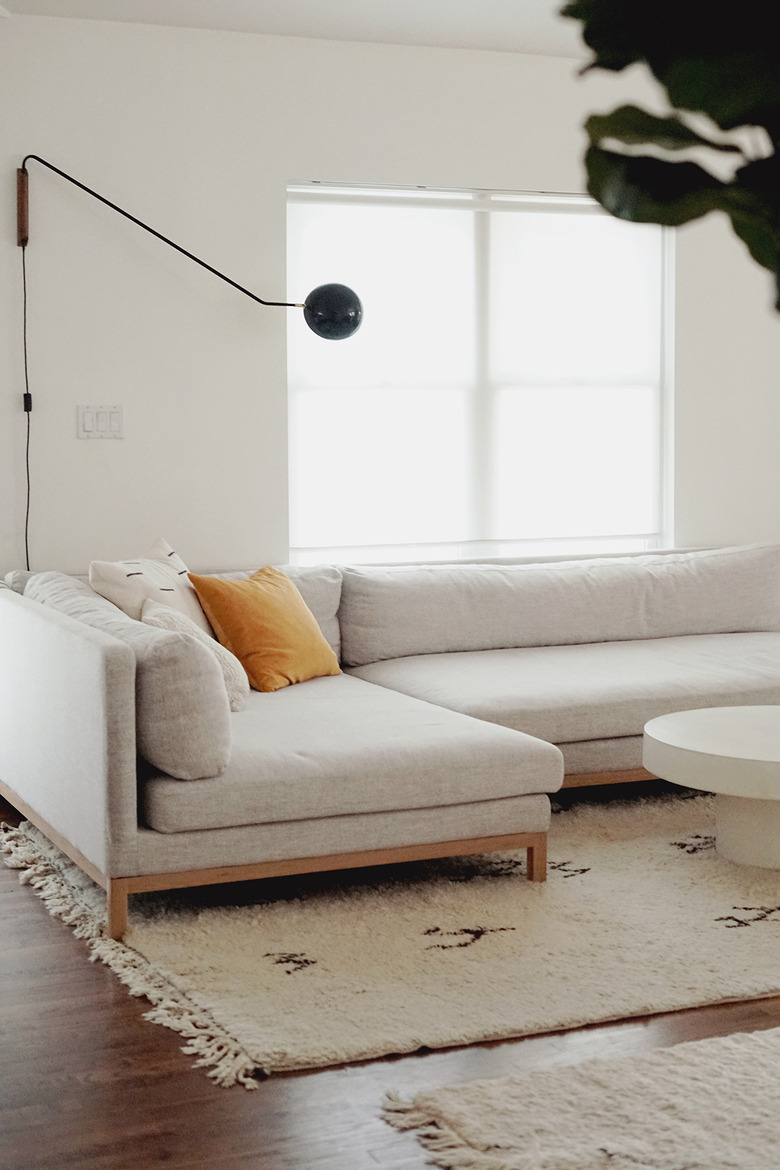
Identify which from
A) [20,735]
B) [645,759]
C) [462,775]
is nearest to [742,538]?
[645,759]

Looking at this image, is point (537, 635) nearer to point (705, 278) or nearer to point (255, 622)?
point (255, 622)

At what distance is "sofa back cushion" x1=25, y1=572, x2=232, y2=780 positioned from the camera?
9.48 feet

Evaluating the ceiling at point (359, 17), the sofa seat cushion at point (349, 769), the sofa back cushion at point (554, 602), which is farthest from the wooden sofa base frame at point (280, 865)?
the ceiling at point (359, 17)

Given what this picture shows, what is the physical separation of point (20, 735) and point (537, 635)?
1813 millimetres

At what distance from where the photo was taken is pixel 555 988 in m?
2.58

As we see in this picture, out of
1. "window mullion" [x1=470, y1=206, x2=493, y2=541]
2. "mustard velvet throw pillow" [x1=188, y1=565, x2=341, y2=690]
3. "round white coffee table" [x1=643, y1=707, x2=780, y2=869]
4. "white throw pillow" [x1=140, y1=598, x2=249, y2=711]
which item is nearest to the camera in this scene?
"round white coffee table" [x1=643, y1=707, x2=780, y2=869]

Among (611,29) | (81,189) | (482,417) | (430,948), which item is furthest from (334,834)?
(611,29)

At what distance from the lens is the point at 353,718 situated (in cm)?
342

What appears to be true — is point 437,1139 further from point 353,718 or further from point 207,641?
point 207,641

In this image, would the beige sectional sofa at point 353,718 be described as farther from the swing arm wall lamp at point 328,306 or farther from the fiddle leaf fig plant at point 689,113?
the fiddle leaf fig plant at point 689,113

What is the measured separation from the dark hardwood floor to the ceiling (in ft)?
9.88

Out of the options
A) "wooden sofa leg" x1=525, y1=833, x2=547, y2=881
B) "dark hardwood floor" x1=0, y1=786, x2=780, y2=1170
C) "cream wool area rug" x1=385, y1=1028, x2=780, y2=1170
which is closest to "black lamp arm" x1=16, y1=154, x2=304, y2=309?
"wooden sofa leg" x1=525, y1=833, x2=547, y2=881

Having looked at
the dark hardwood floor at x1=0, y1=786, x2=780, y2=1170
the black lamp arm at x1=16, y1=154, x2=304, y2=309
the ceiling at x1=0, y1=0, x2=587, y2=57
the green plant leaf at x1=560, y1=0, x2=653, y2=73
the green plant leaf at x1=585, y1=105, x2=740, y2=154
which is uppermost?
the ceiling at x1=0, y1=0, x2=587, y2=57

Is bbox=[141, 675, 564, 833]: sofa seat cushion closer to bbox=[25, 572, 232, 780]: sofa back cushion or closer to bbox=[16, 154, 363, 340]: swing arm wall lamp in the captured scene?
bbox=[25, 572, 232, 780]: sofa back cushion
